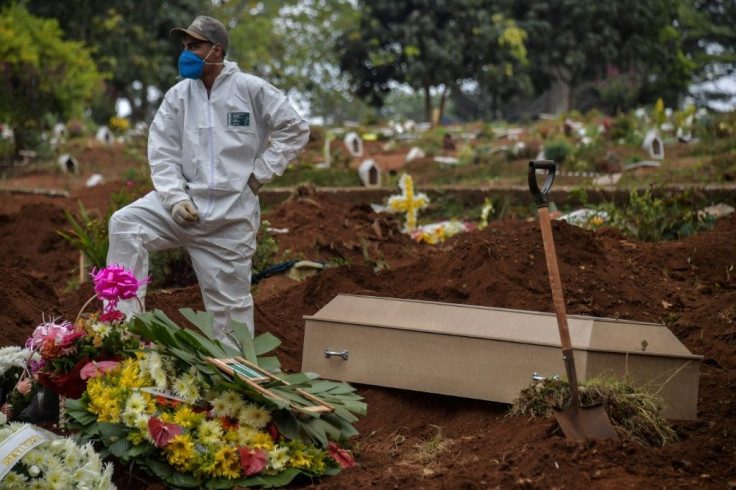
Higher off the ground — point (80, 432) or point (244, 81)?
point (244, 81)

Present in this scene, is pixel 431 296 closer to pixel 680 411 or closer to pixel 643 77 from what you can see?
pixel 680 411

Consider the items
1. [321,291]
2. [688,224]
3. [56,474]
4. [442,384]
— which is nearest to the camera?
[56,474]

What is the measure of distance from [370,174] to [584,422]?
1100cm

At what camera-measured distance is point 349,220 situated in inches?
428

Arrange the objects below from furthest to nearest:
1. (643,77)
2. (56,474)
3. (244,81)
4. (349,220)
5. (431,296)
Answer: (643,77) < (349,220) < (431,296) < (244,81) < (56,474)

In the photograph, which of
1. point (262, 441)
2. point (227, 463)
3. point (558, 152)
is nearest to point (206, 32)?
point (262, 441)

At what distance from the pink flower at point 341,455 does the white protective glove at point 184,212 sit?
1708 millimetres

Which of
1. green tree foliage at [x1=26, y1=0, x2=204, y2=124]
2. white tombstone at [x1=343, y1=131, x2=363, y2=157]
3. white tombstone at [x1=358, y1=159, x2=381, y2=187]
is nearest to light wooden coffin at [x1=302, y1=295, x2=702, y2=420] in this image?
white tombstone at [x1=358, y1=159, x2=381, y2=187]

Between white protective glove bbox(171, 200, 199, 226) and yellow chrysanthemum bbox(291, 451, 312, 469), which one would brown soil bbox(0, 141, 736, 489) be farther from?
white protective glove bbox(171, 200, 199, 226)

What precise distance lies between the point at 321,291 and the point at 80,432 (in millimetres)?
3262

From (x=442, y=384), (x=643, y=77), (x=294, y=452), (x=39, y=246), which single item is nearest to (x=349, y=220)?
(x=39, y=246)

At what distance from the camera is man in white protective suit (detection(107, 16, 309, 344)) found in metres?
5.75

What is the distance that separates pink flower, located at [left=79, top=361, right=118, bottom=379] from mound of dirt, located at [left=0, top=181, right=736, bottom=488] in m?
0.46

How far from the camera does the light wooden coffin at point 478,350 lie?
189 inches
